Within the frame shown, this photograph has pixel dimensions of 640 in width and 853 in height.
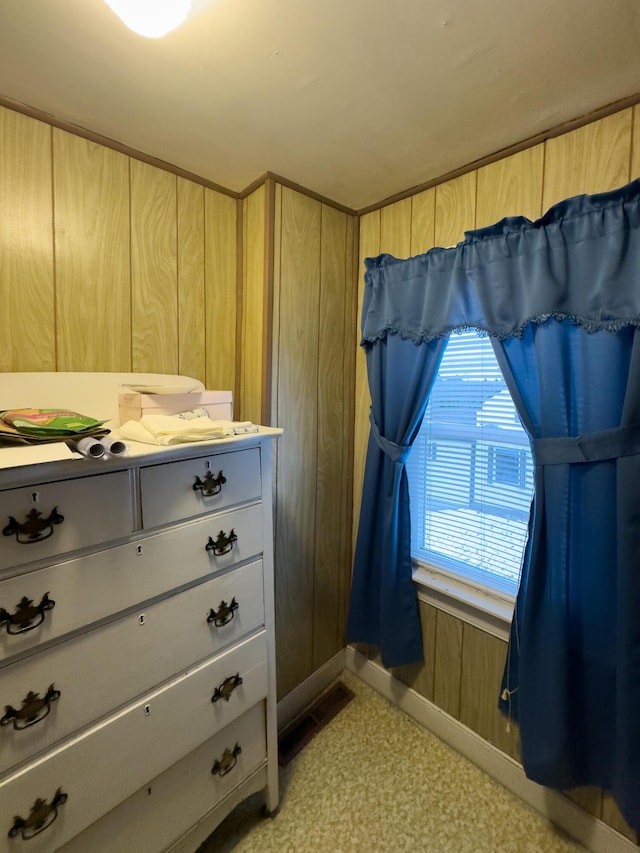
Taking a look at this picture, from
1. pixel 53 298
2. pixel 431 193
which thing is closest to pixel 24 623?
pixel 53 298

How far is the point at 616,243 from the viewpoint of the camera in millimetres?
1065

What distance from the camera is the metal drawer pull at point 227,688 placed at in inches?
43.1

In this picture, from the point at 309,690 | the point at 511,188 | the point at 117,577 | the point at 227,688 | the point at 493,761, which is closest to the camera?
the point at 117,577

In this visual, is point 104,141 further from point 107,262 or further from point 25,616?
point 25,616

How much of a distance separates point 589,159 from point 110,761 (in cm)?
210

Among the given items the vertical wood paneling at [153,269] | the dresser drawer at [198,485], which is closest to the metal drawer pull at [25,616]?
the dresser drawer at [198,485]

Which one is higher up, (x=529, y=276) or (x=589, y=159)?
(x=589, y=159)

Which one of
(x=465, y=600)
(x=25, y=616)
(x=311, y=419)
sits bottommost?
(x=465, y=600)

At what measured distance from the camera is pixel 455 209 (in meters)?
1.46

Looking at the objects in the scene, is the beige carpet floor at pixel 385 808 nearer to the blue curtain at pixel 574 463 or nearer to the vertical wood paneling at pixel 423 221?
the blue curtain at pixel 574 463

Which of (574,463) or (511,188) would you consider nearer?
(574,463)

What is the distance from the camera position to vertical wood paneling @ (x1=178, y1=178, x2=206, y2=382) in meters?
1.46

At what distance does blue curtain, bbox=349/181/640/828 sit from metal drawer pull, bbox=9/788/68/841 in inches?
52.0

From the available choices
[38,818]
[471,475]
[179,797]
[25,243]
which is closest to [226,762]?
[179,797]
